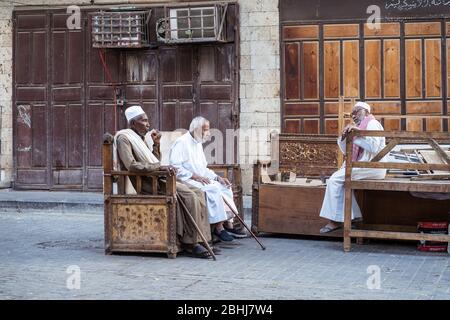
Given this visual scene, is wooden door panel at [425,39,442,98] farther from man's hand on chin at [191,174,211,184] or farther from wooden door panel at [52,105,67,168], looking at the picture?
wooden door panel at [52,105,67,168]

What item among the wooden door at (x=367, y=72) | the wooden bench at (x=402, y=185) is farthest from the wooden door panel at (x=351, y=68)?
the wooden bench at (x=402, y=185)

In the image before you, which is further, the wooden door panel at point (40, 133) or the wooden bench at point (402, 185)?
the wooden door panel at point (40, 133)

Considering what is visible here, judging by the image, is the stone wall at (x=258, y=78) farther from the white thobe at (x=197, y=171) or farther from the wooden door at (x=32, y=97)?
the white thobe at (x=197, y=171)

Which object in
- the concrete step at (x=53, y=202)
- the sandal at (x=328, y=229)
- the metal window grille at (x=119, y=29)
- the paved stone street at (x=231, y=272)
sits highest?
the metal window grille at (x=119, y=29)

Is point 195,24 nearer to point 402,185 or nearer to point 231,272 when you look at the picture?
point 402,185

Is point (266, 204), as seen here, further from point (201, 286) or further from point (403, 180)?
point (201, 286)

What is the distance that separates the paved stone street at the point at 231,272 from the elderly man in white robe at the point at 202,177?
343 millimetres

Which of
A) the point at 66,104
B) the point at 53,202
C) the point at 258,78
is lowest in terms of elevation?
the point at 53,202

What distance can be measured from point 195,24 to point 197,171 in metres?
5.64

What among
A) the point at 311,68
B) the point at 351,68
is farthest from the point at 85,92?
the point at 351,68

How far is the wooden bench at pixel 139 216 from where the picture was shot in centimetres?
902

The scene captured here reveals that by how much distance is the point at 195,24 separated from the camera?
15250 mm

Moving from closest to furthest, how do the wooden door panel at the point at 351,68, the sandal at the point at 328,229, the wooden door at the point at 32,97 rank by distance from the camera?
the sandal at the point at 328,229
the wooden door panel at the point at 351,68
the wooden door at the point at 32,97

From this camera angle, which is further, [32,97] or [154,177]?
[32,97]
